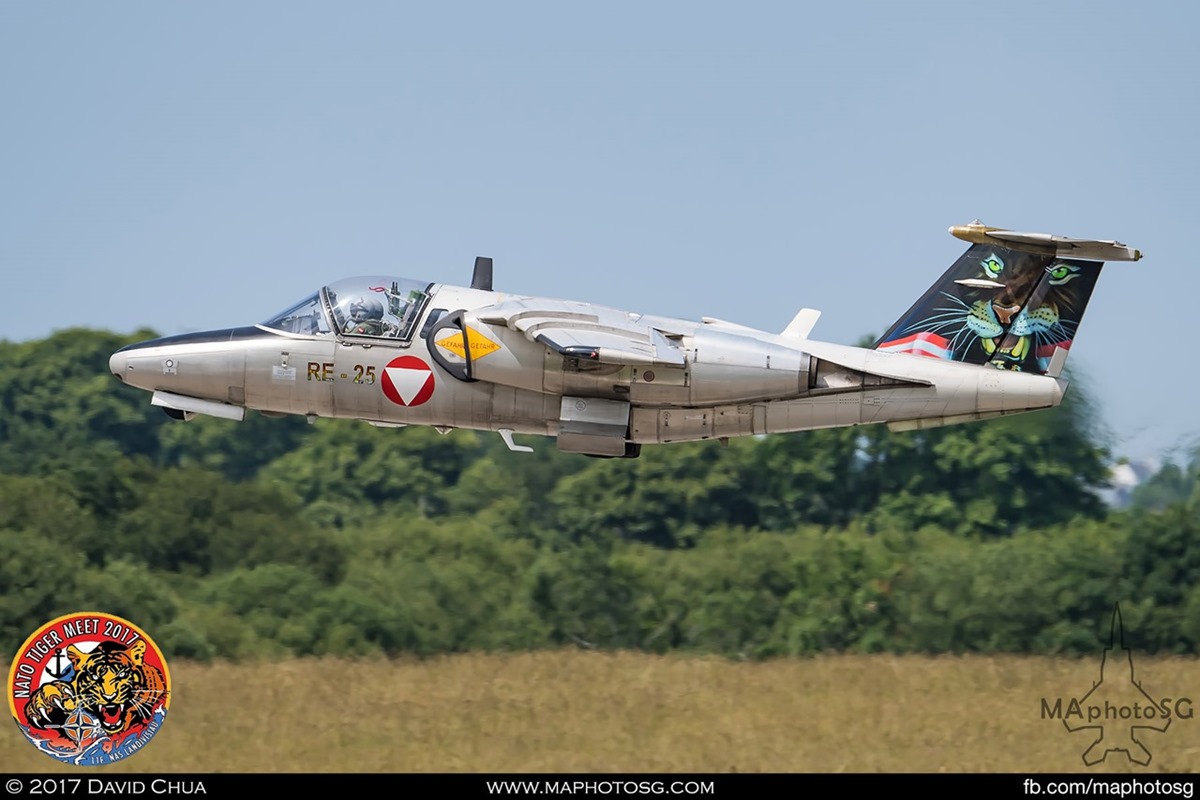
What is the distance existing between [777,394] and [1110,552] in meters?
16.8

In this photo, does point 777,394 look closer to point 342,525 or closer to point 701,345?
point 701,345

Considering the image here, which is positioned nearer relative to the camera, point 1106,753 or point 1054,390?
point 1106,753

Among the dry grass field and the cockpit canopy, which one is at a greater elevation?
the cockpit canopy

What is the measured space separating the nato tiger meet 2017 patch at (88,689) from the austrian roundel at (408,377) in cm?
452

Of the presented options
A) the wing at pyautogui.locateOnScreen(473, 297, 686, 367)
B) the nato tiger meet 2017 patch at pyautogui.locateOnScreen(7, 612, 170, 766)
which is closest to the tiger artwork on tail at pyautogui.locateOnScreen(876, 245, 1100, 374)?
the wing at pyautogui.locateOnScreen(473, 297, 686, 367)

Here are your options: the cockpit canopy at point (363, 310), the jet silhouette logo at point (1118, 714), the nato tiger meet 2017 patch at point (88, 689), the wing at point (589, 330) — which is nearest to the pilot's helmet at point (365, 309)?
the cockpit canopy at point (363, 310)

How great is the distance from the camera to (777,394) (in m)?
20.7

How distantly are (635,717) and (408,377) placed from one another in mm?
5328

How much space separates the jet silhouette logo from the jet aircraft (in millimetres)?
3975

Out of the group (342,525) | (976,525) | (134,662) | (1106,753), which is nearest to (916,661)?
(1106,753)

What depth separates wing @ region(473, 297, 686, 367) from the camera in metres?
19.9

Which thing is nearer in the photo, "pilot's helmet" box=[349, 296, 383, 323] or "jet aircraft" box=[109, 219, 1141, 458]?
"jet aircraft" box=[109, 219, 1141, 458]

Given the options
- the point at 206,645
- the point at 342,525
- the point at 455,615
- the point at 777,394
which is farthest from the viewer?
the point at 342,525

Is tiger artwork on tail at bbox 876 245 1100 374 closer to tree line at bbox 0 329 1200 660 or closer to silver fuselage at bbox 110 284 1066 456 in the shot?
silver fuselage at bbox 110 284 1066 456
